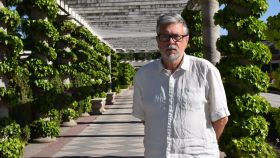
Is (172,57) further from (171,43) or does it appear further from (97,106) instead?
(97,106)

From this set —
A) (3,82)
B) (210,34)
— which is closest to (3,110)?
(3,82)

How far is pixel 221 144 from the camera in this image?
7.48m

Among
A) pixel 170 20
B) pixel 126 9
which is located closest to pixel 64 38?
pixel 126 9

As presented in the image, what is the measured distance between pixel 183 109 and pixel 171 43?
376 millimetres

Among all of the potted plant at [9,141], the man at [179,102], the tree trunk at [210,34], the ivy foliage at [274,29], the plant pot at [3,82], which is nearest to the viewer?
the man at [179,102]

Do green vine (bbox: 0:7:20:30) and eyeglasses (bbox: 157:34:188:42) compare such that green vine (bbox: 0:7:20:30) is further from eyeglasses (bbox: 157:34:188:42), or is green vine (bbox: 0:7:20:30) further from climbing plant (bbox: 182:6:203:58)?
eyeglasses (bbox: 157:34:188:42)

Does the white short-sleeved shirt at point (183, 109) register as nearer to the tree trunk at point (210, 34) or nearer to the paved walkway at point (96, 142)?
the tree trunk at point (210, 34)

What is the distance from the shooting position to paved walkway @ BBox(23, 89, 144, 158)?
9641 mm

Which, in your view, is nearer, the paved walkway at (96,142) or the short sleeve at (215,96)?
the short sleeve at (215,96)

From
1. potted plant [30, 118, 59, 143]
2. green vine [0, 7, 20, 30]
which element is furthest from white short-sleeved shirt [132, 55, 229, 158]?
potted plant [30, 118, 59, 143]

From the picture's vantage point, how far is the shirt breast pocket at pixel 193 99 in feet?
8.54

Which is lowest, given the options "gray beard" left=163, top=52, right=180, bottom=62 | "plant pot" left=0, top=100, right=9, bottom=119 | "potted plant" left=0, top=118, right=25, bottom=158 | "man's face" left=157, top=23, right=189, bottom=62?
"potted plant" left=0, top=118, right=25, bottom=158

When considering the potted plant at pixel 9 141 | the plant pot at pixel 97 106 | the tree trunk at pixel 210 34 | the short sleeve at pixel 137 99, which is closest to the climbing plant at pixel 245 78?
the tree trunk at pixel 210 34

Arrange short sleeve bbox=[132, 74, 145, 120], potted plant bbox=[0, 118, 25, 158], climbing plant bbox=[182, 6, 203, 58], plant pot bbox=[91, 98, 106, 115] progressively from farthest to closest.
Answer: plant pot bbox=[91, 98, 106, 115], climbing plant bbox=[182, 6, 203, 58], potted plant bbox=[0, 118, 25, 158], short sleeve bbox=[132, 74, 145, 120]
